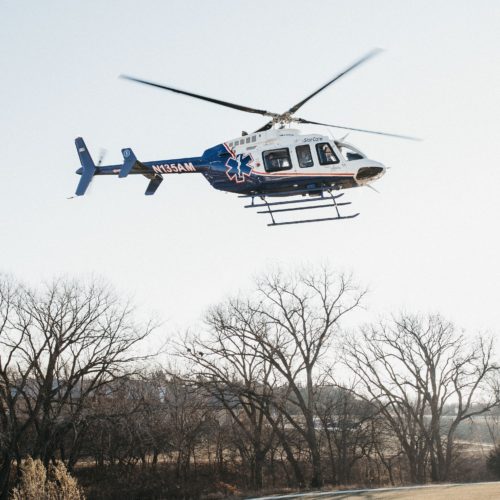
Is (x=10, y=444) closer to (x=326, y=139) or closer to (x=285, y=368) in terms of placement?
(x=285, y=368)

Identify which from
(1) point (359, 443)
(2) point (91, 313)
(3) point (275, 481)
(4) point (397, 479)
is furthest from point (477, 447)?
(2) point (91, 313)

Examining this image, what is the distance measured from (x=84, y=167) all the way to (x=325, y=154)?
8.72 m

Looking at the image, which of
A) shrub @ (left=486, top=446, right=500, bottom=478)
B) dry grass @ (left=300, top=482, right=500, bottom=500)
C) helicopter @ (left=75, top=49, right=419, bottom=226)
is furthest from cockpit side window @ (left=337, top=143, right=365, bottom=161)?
shrub @ (left=486, top=446, right=500, bottom=478)

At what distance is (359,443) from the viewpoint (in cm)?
3584

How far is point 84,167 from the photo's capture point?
1831 centimetres

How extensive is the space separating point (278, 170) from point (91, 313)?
14283mm

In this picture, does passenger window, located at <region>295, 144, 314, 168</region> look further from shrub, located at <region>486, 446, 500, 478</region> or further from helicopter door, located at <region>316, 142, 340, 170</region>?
shrub, located at <region>486, 446, 500, 478</region>

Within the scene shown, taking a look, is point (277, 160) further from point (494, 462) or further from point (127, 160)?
point (494, 462)

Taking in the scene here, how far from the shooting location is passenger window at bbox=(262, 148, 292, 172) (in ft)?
51.1

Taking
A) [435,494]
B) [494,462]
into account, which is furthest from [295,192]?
[494,462]

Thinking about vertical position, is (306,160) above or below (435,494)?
above

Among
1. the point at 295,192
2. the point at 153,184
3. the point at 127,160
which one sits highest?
the point at 127,160

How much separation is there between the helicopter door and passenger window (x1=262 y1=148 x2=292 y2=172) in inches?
36.4

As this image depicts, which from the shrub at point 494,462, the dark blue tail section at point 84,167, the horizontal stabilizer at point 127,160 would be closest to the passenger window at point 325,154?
the horizontal stabilizer at point 127,160
